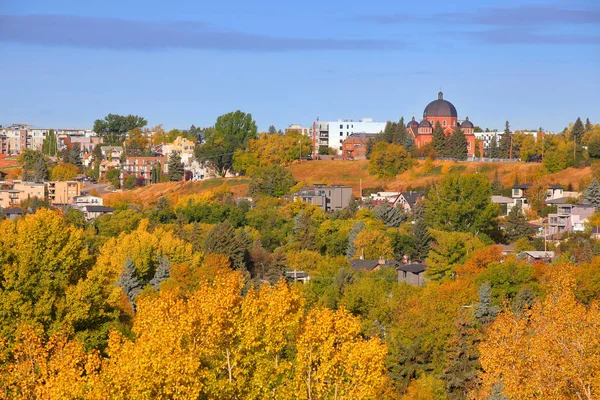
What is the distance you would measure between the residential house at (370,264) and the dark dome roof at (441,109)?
45.2 metres

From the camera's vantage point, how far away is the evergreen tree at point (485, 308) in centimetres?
3825

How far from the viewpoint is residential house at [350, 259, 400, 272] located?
5175cm

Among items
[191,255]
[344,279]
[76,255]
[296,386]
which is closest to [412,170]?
[191,255]

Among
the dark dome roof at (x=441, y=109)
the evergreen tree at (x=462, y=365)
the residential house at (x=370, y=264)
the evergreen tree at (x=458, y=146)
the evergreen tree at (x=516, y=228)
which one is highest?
the dark dome roof at (x=441, y=109)

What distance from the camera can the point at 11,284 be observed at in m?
29.3

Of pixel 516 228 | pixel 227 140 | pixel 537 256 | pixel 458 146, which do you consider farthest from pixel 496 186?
pixel 227 140

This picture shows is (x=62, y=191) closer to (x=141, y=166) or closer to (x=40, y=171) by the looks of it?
(x=40, y=171)

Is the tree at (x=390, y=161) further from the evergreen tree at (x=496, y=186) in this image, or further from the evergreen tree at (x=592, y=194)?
the evergreen tree at (x=592, y=194)

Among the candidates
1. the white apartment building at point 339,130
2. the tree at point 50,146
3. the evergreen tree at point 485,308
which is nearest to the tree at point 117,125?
the tree at point 50,146

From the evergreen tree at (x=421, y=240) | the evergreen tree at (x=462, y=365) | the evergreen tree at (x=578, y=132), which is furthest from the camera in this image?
the evergreen tree at (x=578, y=132)

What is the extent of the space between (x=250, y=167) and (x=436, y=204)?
29485 millimetres

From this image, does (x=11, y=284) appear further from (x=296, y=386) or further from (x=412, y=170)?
(x=412, y=170)

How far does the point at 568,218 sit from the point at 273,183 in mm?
23811

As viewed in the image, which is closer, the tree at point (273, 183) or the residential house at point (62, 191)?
the tree at point (273, 183)
